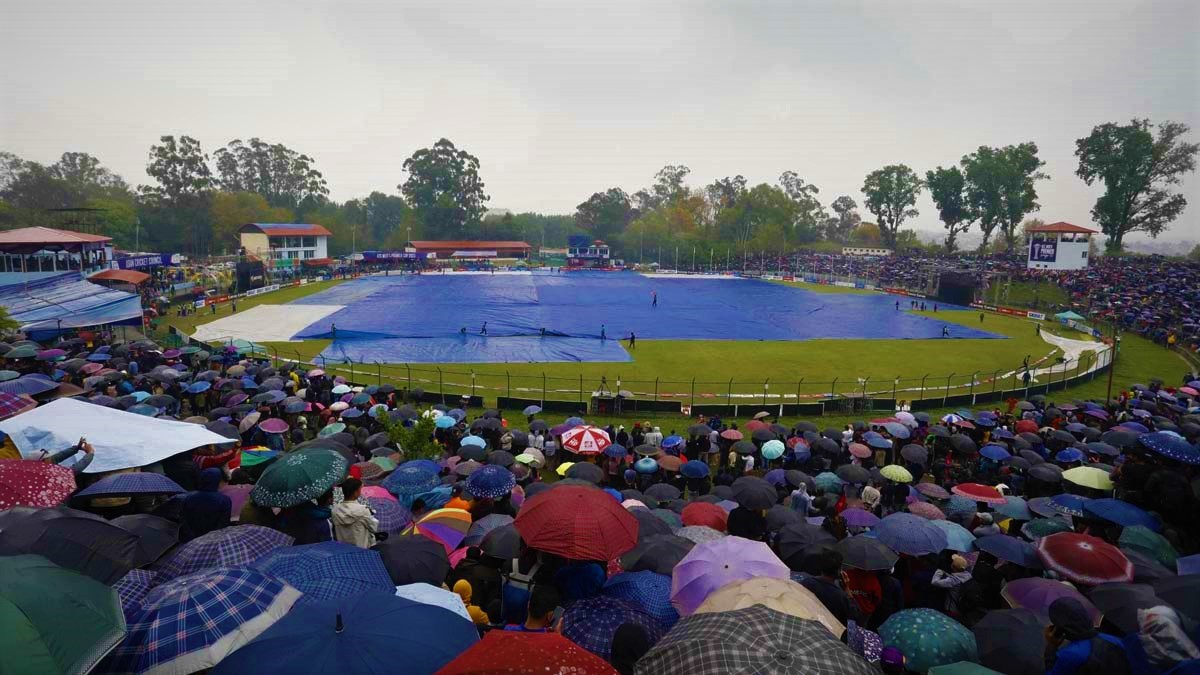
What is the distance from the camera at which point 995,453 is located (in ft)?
48.6

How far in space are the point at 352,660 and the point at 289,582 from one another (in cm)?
174

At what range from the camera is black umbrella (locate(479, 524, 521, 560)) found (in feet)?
23.5

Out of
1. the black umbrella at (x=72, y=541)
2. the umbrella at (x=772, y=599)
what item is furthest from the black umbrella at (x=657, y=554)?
the black umbrella at (x=72, y=541)

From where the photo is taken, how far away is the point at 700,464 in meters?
13.6

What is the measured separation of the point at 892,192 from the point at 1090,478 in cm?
11157

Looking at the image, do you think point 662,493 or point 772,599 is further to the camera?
point 662,493

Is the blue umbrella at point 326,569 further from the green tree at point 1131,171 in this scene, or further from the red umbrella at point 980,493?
the green tree at point 1131,171

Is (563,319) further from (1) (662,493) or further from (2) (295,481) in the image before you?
(2) (295,481)

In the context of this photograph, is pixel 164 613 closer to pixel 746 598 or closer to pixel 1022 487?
pixel 746 598

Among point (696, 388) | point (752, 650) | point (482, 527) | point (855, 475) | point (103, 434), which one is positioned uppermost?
point (752, 650)

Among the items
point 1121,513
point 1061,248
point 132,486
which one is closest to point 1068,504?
point 1121,513

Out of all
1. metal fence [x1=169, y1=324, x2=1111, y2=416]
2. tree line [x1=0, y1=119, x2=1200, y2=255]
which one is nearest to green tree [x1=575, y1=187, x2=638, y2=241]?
→ tree line [x1=0, y1=119, x2=1200, y2=255]

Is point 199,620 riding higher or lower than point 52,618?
lower

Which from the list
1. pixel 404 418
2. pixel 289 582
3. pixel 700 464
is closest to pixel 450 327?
pixel 404 418
